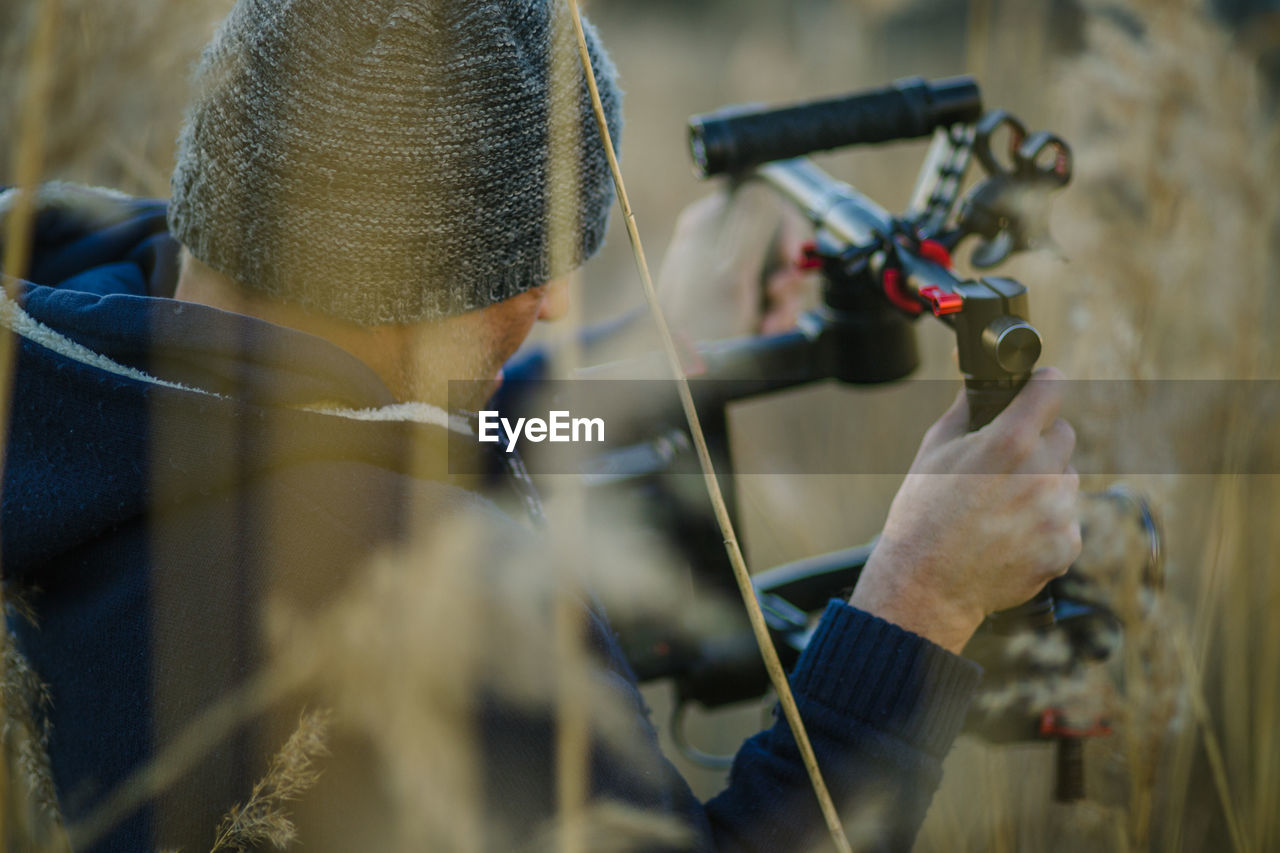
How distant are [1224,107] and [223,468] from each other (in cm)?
147

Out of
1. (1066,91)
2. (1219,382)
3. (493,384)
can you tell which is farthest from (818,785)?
(1066,91)

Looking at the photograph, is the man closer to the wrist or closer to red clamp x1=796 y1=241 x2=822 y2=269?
the wrist

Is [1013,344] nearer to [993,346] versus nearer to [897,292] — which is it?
[993,346]

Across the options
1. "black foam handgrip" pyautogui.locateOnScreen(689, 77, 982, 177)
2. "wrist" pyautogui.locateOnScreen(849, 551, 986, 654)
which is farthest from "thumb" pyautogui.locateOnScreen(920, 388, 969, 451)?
"black foam handgrip" pyautogui.locateOnScreen(689, 77, 982, 177)

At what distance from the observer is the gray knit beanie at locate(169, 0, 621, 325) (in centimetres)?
73

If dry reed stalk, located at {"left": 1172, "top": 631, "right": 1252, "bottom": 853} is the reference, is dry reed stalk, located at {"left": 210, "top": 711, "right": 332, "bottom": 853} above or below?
above

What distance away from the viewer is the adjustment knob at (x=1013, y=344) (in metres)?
0.72

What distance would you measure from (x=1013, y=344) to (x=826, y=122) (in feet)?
1.41

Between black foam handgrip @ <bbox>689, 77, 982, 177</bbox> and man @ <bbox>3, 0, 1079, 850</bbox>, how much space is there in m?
0.19

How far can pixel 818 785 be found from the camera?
0.63 metres

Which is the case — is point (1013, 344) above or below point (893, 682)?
above

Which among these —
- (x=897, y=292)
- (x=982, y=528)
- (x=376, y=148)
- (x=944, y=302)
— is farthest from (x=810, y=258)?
(x=376, y=148)

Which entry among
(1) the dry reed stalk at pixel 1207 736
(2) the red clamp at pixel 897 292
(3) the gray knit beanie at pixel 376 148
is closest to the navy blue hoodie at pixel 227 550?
(3) the gray knit beanie at pixel 376 148

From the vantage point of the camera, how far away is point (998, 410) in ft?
2.52
